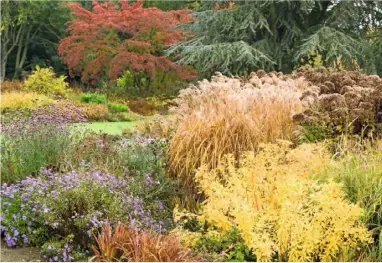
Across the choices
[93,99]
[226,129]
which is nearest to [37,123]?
[226,129]

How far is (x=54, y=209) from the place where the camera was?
4.51 meters

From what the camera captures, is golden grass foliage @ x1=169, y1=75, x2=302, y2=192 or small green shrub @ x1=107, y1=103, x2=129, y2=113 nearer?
golden grass foliage @ x1=169, y1=75, x2=302, y2=192

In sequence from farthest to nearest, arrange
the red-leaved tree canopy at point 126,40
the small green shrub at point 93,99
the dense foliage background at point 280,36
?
the red-leaved tree canopy at point 126,40 → the small green shrub at point 93,99 → the dense foliage background at point 280,36

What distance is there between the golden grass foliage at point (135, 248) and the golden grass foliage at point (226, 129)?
1.71 metres

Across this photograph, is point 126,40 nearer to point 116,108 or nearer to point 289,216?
point 116,108

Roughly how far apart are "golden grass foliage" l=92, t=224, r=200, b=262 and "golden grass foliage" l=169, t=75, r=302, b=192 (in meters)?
1.71

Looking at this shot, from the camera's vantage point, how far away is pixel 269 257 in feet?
13.6

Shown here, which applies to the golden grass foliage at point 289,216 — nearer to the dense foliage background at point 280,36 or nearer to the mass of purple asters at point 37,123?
the mass of purple asters at point 37,123

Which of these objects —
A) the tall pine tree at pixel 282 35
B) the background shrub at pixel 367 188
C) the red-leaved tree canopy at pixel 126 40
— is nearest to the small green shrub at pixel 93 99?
the red-leaved tree canopy at pixel 126 40

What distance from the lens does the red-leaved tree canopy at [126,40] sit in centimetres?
1838

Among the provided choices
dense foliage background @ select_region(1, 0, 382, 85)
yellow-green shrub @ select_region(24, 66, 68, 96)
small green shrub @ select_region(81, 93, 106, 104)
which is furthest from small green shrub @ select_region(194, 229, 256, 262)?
yellow-green shrub @ select_region(24, 66, 68, 96)

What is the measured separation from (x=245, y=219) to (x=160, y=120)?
4083 mm

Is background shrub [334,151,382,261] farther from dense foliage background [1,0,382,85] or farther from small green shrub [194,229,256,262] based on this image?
dense foliage background [1,0,382,85]

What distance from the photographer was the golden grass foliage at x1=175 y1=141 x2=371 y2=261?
4.11 m
